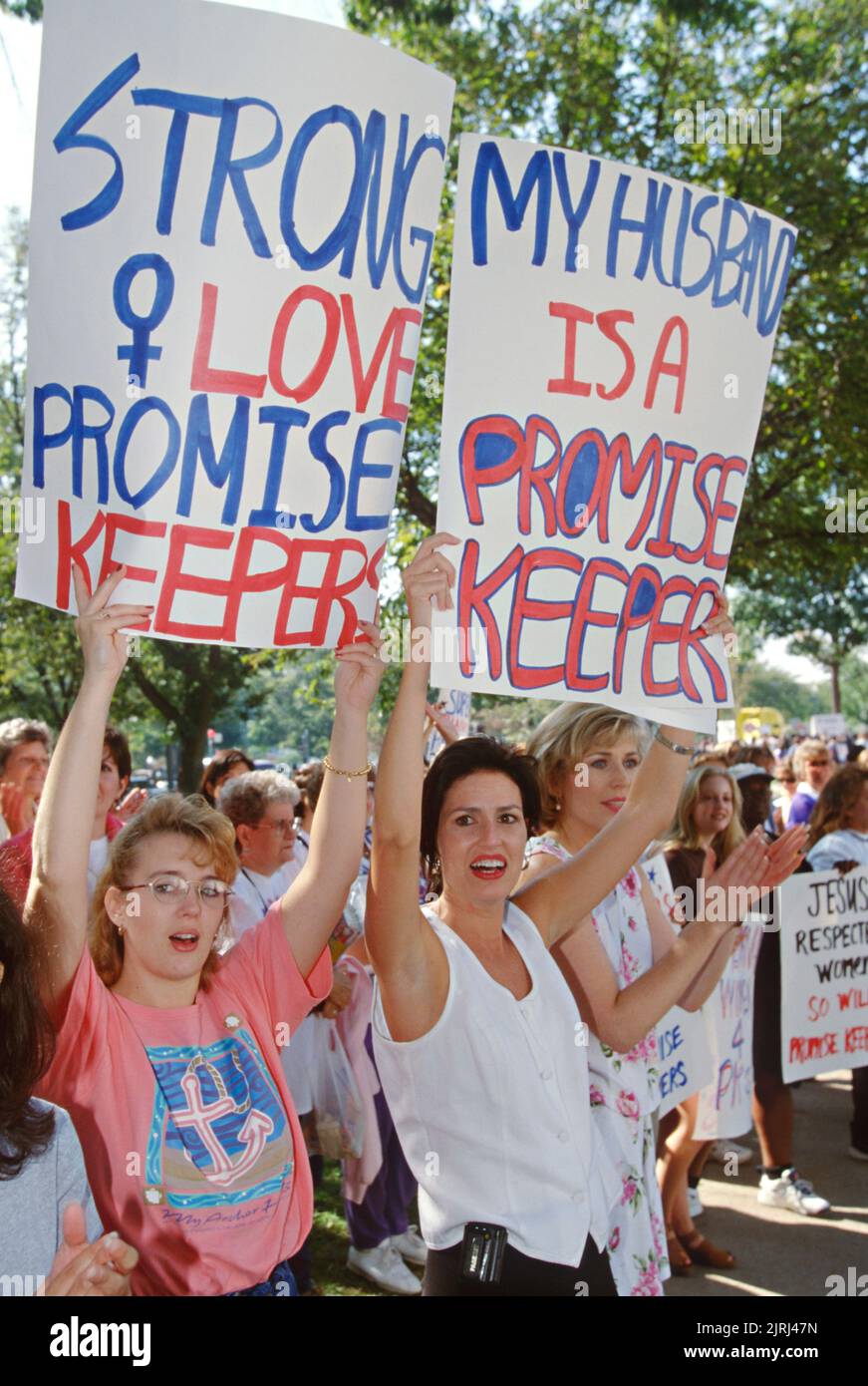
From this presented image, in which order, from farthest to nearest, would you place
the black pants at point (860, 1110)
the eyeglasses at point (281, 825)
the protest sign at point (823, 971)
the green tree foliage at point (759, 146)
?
the green tree foliage at point (759, 146) → the black pants at point (860, 1110) → the protest sign at point (823, 971) → the eyeglasses at point (281, 825)

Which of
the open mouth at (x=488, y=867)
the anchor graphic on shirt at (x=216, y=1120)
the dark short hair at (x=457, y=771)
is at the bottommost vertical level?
the anchor graphic on shirt at (x=216, y=1120)

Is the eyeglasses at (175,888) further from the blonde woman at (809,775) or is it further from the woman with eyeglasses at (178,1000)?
the blonde woman at (809,775)

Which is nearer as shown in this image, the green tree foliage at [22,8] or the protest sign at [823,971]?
the protest sign at [823,971]

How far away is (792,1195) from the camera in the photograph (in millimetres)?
5676

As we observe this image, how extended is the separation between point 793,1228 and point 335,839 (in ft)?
12.4

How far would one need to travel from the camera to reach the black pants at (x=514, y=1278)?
2.50m

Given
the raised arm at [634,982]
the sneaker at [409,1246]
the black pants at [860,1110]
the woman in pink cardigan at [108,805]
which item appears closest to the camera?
the raised arm at [634,982]

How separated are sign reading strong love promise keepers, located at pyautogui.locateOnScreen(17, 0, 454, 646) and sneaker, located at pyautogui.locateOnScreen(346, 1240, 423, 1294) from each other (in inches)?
115

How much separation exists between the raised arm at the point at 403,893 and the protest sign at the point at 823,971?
363 cm

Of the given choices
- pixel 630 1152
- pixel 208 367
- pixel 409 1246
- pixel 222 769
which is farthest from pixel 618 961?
pixel 222 769

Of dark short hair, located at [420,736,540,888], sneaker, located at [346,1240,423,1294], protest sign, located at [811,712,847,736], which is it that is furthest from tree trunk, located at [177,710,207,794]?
dark short hair, located at [420,736,540,888]

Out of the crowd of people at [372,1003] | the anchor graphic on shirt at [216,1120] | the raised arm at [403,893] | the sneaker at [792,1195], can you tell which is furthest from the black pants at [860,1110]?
the anchor graphic on shirt at [216,1120]

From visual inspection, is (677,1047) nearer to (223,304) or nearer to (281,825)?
(281,825)
